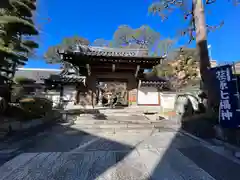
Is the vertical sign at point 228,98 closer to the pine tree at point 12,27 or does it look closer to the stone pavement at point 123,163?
the stone pavement at point 123,163

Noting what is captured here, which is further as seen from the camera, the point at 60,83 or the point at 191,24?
the point at 60,83

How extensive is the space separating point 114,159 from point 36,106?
4.51 metres

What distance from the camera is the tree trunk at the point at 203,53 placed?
4.34m

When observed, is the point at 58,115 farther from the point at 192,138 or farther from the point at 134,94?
the point at 192,138

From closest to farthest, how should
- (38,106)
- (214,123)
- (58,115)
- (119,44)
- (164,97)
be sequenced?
1. (214,123)
2. (38,106)
3. (58,115)
4. (164,97)
5. (119,44)

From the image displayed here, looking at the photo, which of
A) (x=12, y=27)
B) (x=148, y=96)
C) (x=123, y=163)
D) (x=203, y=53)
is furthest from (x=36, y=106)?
(x=203, y=53)

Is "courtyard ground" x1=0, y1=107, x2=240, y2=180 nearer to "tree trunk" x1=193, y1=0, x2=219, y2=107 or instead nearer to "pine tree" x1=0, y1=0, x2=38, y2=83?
"tree trunk" x1=193, y1=0, x2=219, y2=107

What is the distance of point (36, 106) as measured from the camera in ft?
18.9

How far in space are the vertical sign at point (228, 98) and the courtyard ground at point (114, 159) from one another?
1.99 feet

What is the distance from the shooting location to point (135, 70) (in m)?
8.63

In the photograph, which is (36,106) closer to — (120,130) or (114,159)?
(120,130)

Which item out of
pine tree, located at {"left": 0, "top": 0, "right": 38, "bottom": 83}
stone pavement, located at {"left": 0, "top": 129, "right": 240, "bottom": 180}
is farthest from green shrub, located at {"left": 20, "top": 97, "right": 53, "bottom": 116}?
stone pavement, located at {"left": 0, "top": 129, "right": 240, "bottom": 180}

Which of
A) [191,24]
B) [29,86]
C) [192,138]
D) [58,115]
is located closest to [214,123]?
[192,138]

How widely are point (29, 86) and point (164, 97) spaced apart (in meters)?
10.8
